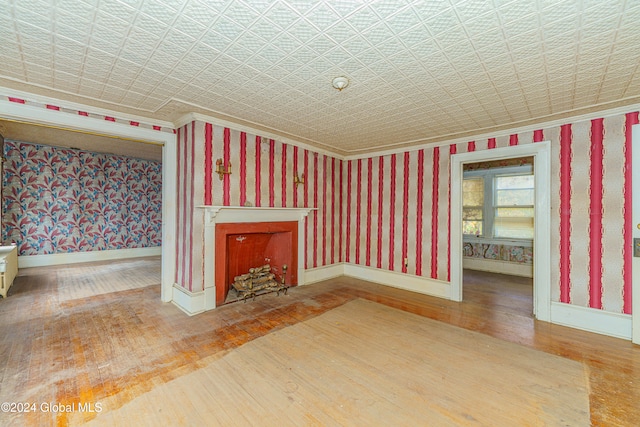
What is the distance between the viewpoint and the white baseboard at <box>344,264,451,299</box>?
Answer: 4.14 m

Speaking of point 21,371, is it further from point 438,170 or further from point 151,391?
point 438,170

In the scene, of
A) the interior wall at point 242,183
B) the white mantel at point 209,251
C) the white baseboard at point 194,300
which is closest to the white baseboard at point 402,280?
the interior wall at point 242,183

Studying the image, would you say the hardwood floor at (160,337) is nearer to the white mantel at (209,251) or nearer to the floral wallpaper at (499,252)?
the white mantel at (209,251)

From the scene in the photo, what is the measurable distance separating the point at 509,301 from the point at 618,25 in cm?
347

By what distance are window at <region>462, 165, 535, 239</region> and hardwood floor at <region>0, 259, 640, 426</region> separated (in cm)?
178

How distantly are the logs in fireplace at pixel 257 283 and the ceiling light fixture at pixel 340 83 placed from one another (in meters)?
2.84

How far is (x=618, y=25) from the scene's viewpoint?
5.29 feet

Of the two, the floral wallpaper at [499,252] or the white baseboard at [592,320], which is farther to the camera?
the floral wallpaper at [499,252]

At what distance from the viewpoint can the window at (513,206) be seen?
18.4ft

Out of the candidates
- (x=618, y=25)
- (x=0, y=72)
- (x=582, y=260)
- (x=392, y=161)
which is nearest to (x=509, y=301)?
Result: (x=582, y=260)

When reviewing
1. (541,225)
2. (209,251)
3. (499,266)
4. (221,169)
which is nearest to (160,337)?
(209,251)

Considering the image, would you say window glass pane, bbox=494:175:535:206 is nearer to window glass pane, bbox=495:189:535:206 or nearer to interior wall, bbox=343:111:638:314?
window glass pane, bbox=495:189:535:206

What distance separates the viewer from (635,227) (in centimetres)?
274

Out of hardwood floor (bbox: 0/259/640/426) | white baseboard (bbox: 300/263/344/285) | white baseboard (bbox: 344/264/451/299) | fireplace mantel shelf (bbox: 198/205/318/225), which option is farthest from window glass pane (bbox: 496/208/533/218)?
fireplace mantel shelf (bbox: 198/205/318/225)
